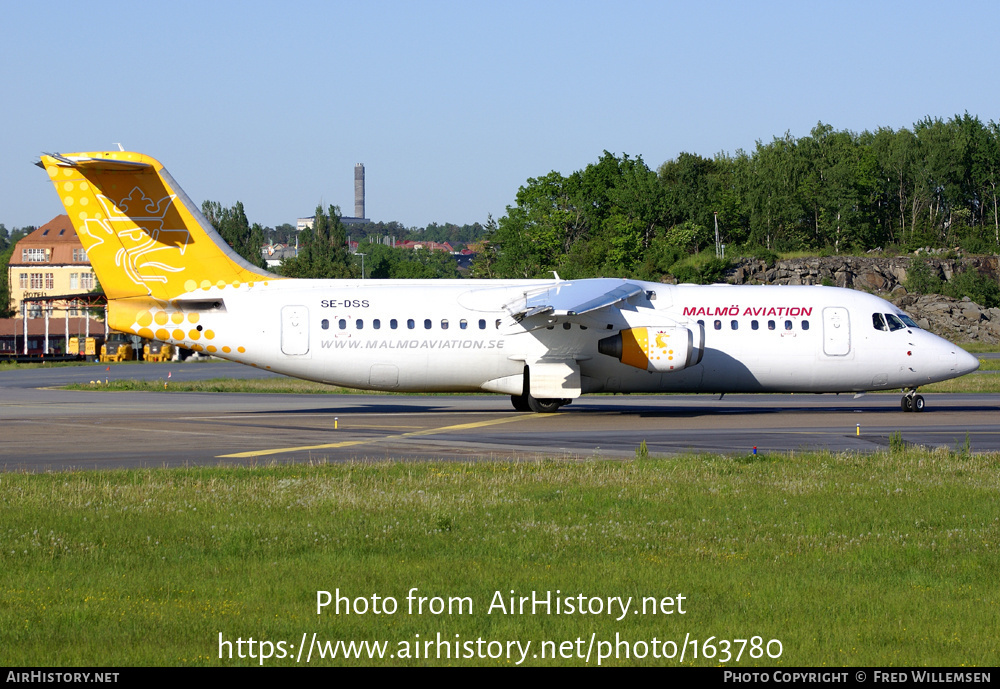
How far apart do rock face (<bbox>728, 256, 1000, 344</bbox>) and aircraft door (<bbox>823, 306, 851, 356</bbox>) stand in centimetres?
5191

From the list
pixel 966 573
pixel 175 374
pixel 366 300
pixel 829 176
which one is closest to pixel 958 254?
pixel 829 176

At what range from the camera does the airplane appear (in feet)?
97.6

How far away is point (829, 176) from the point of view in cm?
10425

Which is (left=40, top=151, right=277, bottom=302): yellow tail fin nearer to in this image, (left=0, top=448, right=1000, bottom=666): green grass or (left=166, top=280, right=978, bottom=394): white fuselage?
(left=166, top=280, right=978, bottom=394): white fuselage

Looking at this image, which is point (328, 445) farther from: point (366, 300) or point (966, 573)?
point (966, 573)

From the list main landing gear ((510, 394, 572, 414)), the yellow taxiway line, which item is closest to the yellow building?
main landing gear ((510, 394, 572, 414))

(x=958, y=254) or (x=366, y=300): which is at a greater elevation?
(x=958, y=254)

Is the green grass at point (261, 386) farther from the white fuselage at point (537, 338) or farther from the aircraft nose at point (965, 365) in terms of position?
the white fuselage at point (537, 338)

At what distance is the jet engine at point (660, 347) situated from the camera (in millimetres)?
29547

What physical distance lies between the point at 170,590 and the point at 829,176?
103 meters

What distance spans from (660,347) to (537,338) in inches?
147

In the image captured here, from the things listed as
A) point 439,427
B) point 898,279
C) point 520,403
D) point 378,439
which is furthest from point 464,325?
point 898,279

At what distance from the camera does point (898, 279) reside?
8800 cm

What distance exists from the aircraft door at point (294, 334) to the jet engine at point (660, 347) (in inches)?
365
